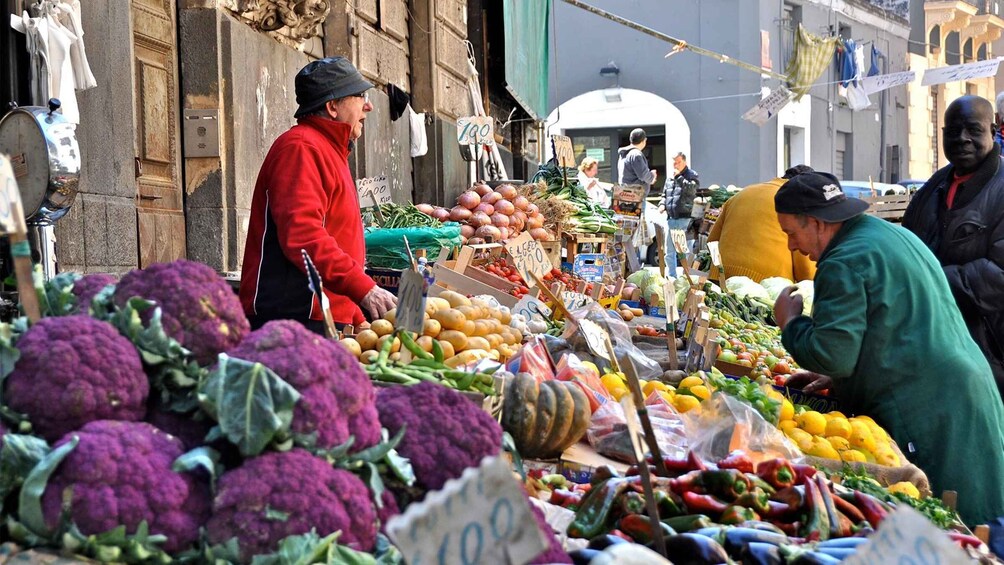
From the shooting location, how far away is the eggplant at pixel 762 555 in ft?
7.36

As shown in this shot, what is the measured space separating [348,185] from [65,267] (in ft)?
5.46

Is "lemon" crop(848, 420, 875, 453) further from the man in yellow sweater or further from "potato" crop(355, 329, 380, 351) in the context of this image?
the man in yellow sweater

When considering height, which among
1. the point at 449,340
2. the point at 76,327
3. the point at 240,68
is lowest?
the point at 449,340

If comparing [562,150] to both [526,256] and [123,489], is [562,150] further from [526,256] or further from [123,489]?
[123,489]

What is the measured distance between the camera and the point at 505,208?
8742mm

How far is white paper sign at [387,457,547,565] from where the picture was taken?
60.0 inches

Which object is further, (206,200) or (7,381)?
(206,200)

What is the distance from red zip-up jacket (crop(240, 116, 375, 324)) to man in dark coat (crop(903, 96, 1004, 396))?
300 cm

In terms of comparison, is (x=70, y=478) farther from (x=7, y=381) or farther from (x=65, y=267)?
(x=65, y=267)

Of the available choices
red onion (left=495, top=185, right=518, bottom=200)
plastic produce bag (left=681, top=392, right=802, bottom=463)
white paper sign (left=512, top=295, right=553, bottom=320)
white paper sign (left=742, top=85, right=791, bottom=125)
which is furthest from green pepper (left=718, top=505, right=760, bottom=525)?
white paper sign (left=742, top=85, right=791, bottom=125)

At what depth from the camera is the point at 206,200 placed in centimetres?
652

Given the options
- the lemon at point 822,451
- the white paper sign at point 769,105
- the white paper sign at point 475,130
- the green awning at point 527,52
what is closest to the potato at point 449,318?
the lemon at point 822,451

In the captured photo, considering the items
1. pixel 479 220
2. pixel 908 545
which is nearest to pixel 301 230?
pixel 908 545

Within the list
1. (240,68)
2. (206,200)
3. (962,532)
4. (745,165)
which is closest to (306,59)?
(240,68)
